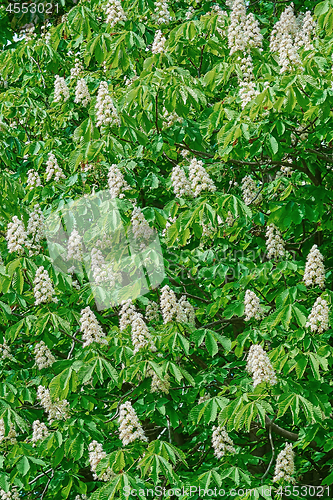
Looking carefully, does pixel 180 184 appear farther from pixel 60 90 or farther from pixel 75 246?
pixel 60 90

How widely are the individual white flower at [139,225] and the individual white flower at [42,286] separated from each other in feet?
2.29

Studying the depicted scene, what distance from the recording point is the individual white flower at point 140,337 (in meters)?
4.08

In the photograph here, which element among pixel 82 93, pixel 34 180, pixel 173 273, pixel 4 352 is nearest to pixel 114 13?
pixel 82 93

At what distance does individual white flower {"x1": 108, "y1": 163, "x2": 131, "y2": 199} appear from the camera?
448 centimetres

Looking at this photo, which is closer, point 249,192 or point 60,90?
point 249,192

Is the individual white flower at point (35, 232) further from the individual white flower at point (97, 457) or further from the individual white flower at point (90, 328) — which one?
the individual white flower at point (97, 457)

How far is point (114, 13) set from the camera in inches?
205

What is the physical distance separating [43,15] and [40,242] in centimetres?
287

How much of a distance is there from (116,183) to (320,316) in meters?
1.68

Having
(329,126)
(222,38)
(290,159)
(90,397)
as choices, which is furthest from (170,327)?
(222,38)

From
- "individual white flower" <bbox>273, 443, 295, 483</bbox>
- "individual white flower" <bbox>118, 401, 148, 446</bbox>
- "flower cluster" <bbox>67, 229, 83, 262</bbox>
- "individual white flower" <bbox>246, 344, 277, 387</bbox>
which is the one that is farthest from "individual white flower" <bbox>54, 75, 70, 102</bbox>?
"individual white flower" <bbox>273, 443, 295, 483</bbox>

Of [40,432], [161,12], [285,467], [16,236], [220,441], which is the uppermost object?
[161,12]

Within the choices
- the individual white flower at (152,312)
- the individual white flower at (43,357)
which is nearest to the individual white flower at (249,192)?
the individual white flower at (152,312)

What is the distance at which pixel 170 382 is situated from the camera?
4.40m
